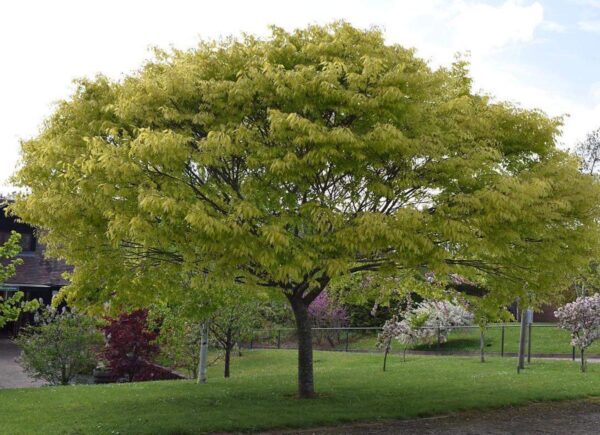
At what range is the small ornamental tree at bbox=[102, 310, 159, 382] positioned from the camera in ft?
65.5

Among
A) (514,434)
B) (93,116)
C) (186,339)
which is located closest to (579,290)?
(186,339)

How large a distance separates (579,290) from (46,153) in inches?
1074

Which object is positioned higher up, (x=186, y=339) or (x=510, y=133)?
(x=510, y=133)

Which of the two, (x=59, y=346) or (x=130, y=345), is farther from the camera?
(x=130, y=345)

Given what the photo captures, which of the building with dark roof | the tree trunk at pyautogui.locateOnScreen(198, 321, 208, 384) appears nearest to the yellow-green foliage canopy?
the tree trunk at pyautogui.locateOnScreen(198, 321, 208, 384)

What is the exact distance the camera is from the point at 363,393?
48.3 feet

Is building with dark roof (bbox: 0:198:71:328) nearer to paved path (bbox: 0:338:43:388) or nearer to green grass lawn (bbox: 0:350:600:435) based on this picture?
paved path (bbox: 0:338:43:388)

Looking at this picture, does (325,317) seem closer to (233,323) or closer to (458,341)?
(458,341)

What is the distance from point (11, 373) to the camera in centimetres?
2258

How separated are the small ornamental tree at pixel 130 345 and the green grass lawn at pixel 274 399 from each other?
3.69 metres

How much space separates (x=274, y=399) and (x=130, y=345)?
26.9 ft

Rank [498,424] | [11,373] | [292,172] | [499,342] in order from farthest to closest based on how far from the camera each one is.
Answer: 1. [499,342]
2. [11,373]
3. [498,424]
4. [292,172]

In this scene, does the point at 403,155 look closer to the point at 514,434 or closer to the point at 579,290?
the point at 514,434

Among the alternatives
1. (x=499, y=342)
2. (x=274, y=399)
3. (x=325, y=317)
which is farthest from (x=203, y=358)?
(x=325, y=317)
